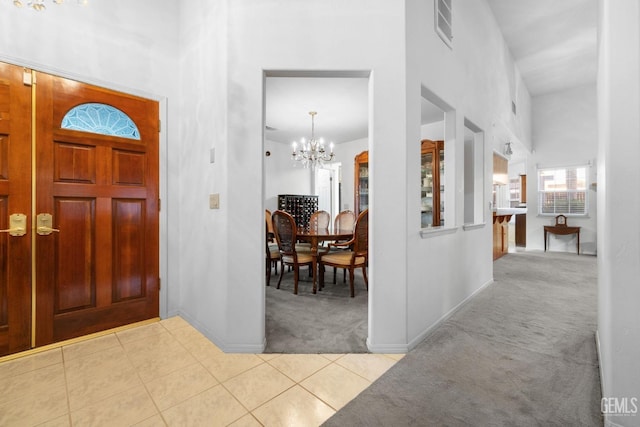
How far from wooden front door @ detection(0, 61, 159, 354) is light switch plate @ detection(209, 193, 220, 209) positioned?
78 cm

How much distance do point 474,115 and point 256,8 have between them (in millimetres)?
2756

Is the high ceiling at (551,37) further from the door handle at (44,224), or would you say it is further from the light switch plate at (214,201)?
the door handle at (44,224)

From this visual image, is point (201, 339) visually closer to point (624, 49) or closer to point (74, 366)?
point (74, 366)

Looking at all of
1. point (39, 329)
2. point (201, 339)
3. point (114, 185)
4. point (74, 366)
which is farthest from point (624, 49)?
point (39, 329)

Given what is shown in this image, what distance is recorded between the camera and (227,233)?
195 centimetres

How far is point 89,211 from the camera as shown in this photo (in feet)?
7.18

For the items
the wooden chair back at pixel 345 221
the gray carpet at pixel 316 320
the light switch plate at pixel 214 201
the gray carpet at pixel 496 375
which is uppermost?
the light switch plate at pixel 214 201

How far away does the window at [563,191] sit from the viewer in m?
6.62

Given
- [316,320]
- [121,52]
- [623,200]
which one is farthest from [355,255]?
[121,52]

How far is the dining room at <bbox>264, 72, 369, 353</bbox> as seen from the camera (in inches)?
91.1

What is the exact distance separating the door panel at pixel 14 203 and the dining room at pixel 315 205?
179 cm

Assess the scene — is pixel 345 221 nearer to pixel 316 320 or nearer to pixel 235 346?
pixel 316 320

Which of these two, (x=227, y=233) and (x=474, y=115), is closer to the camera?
(x=227, y=233)

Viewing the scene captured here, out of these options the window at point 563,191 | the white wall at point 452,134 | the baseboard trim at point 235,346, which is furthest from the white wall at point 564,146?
the baseboard trim at point 235,346
